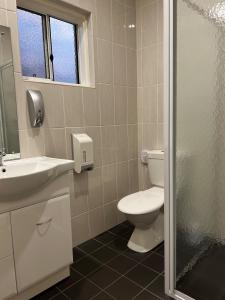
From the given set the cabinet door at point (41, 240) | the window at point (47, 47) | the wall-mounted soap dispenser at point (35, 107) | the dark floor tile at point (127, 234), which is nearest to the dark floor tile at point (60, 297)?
the cabinet door at point (41, 240)

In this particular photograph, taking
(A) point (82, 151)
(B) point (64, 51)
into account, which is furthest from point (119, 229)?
(B) point (64, 51)

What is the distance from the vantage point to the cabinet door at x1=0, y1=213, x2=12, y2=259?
3.67 ft

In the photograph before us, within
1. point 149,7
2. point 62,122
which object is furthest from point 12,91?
point 149,7

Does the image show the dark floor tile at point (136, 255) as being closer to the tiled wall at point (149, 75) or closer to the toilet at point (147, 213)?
the toilet at point (147, 213)

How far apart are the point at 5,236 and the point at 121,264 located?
Result: 0.88m

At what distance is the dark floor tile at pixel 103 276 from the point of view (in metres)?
1.46

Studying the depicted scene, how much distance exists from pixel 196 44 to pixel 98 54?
99 cm

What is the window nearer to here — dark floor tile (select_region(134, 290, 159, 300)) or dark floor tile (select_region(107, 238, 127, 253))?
dark floor tile (select_region(107, 238, 127, 253))

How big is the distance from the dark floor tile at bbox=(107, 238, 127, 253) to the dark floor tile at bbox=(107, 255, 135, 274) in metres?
0.09

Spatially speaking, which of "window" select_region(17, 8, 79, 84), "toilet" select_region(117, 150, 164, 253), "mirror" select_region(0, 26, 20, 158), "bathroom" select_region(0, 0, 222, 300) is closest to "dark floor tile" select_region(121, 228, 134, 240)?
"bathroom" select_region(0, 0, 222, 300)

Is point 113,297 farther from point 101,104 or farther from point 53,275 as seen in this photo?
point 101,104

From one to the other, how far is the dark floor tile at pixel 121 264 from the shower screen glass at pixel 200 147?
0.38 m

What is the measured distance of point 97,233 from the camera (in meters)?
2.07

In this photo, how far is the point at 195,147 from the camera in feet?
4.12
